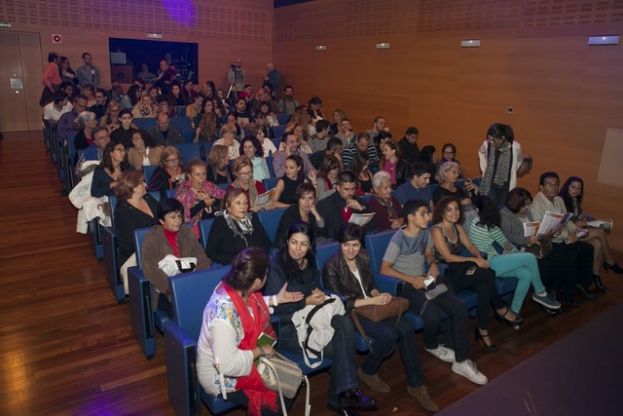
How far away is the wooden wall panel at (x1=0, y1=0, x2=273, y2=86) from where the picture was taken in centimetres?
1158

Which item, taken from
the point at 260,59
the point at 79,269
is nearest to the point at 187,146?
the point at 79,269

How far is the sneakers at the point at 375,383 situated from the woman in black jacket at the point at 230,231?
1.33 metres

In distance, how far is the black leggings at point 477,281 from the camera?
4086mm

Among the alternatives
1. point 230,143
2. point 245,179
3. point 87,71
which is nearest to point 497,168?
point 245,179

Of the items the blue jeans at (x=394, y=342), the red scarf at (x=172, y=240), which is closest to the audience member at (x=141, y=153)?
the red scarf at (x=172, y=240)

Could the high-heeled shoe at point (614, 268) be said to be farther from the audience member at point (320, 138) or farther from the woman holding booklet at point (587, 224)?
the audience member at point (320, 138)

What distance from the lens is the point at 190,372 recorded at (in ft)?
9.06

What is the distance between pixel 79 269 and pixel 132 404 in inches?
94.9

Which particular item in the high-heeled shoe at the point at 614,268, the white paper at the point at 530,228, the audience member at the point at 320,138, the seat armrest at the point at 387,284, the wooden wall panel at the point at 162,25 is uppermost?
the wooden wall panel at the point at 162,25

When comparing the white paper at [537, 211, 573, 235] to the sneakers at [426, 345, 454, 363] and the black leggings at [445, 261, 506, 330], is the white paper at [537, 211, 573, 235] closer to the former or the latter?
the black leggings at [445, 261, 506, 330]

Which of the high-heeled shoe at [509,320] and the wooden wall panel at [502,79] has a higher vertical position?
the wooden wall panel at [502,79]

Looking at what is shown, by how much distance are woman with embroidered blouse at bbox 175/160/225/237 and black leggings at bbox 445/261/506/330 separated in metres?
2.27

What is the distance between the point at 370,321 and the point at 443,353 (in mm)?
913

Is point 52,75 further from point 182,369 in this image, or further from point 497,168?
point 182,369
